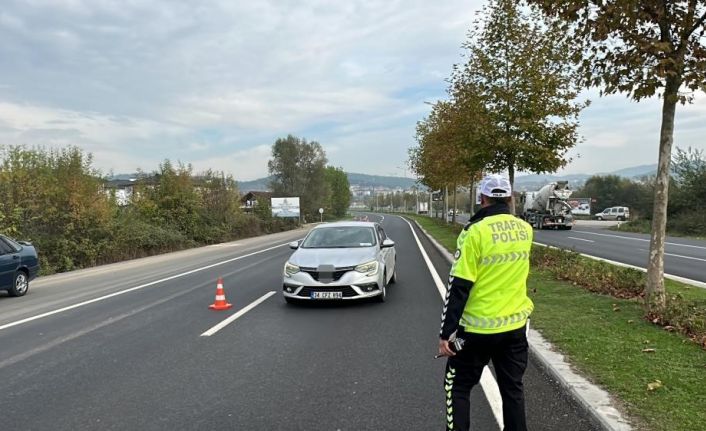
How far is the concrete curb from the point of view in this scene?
151 inches

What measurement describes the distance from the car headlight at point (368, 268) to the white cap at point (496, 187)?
5.69 m

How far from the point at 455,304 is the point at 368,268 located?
5.87 meters

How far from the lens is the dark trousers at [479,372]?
327cm

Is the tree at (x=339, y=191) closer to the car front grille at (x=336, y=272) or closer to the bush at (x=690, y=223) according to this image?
the bush at (x=690, y=223)

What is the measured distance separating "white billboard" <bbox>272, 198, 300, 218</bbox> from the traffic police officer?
205 ft

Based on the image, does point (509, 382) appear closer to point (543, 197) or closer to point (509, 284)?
point (509, 284)

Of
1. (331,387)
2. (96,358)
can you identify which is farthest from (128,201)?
(331,387)

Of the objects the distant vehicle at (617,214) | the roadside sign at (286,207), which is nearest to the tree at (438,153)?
the roadside sign at (286,207)

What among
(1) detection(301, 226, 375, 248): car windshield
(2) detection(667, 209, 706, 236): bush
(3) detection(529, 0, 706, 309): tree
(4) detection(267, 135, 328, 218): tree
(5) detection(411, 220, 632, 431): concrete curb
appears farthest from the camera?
(4) detection(267, 135, 328, 218): tree

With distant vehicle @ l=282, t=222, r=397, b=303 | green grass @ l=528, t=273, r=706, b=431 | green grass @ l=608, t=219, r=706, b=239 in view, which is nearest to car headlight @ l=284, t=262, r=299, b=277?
distant vehicle @ l=282, t=222, r=397, b=303

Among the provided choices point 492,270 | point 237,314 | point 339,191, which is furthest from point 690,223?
point 339,191

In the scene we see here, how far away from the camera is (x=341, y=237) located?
10508 millimetres

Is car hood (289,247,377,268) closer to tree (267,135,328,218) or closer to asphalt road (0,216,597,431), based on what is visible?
asphalt road (0,216,597,431)

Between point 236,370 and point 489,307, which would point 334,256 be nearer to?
point 236,370
